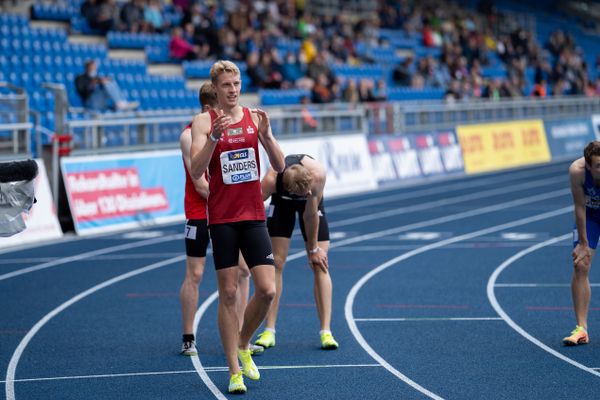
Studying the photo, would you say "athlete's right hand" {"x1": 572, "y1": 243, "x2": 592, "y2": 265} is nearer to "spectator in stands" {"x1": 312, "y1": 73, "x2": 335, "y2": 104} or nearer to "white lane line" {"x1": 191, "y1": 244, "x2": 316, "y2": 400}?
"white lane line" {"x1": 191, "y1": 244, "x2": 316, "y2": 400}

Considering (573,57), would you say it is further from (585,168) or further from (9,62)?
(585,168)

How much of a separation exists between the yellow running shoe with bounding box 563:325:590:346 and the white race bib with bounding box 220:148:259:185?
3.02m

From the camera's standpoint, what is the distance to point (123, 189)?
16453 mm

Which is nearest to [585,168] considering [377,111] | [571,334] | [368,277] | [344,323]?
[571,334]

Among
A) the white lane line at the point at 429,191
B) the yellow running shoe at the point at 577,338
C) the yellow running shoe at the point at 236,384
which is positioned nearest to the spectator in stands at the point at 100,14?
the white lane line at the point at 429,191

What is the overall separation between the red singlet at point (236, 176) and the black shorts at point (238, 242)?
0.05 m

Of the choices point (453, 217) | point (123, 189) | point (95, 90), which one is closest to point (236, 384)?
point (123, 189)

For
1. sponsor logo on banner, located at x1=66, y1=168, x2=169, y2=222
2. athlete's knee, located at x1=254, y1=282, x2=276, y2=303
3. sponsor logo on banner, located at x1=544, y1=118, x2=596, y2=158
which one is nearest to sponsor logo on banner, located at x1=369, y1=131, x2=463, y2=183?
sponsor logo on banner, located at x1=544, y1=118, x2=596, y2=158

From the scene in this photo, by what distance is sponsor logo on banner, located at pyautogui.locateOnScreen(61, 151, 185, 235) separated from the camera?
622 inches

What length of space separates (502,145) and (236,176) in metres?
23.6

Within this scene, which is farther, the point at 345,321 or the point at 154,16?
the point at 154,16

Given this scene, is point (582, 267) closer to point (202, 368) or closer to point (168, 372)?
point (202, 368)

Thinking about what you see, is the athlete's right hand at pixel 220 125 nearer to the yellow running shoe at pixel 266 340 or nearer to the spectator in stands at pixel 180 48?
the yellow running shoe at pixel 266 340

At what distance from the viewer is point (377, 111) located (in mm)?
23875
